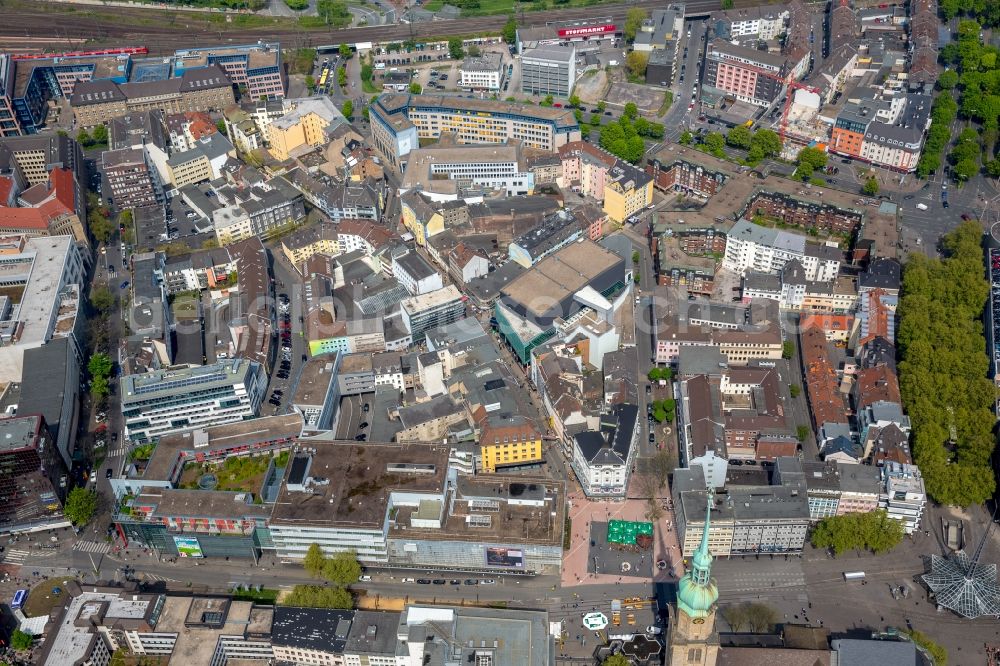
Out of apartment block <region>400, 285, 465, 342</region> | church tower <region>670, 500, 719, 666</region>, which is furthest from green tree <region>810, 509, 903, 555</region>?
apartment block <region>400, 285, 465, 342</region>

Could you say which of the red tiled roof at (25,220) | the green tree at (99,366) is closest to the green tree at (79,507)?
the green tree at (99,366)

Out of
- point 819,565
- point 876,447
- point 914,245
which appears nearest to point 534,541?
point 819,565

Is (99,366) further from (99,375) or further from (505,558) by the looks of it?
(505,558)

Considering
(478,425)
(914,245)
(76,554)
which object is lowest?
(76,554)

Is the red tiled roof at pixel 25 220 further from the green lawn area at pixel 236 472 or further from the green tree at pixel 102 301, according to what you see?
the green lawn area at pixel 236 472

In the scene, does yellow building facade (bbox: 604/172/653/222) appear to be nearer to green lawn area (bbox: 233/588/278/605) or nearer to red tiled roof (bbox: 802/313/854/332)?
red tiled roof (bbox: 802/313/854/332)

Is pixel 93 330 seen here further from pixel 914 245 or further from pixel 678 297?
pixel 914 245
